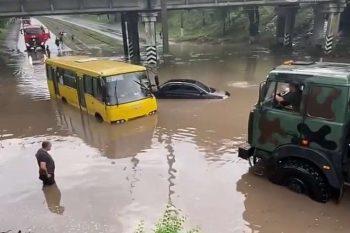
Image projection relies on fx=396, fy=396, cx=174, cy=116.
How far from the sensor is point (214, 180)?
11.3 meters

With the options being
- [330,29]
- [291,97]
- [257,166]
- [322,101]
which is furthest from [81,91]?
[330,29]

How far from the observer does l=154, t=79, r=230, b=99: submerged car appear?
20375 millimetres

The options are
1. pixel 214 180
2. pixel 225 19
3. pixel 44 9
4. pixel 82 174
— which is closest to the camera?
pixel 214 180

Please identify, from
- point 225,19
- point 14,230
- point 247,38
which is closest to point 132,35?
point 247,38

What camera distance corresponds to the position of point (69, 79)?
19109mm

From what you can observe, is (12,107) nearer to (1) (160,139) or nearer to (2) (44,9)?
(1) (160,139)

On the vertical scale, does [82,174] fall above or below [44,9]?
below

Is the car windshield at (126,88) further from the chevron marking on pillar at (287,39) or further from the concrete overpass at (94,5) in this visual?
the chevron marking on pillar at (287,39)

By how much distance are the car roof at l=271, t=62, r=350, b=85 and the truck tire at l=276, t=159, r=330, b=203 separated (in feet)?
6.77

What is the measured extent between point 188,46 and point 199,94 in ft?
103

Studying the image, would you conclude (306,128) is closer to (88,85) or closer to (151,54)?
(88,85)

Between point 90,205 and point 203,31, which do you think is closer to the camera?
point 90,205

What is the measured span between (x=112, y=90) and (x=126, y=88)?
2.12 feet

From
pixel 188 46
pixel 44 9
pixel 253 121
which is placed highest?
pixel 44 9
